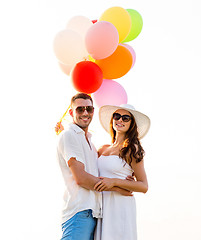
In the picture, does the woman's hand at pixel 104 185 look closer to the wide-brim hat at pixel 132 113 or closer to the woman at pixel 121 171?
the woman at pixel 121 171

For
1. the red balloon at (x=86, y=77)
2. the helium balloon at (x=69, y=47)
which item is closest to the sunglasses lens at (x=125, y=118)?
the red balloon at (x=86, y=77)

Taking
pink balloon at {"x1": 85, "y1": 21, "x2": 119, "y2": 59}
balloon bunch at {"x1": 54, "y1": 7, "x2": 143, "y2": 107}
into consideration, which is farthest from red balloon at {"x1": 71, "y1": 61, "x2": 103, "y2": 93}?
pink balloon at {"x1": 85, "y1": 21, "x2": 119, "y2": 59}

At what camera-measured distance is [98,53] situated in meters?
4.22

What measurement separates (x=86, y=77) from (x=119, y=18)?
90 cm

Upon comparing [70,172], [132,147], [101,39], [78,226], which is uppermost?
[101,39]

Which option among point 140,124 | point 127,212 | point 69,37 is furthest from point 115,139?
point 69,37

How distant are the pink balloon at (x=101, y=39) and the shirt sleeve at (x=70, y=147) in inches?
42.6

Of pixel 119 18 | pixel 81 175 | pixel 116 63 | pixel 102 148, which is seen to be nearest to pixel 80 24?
pixel 119 18

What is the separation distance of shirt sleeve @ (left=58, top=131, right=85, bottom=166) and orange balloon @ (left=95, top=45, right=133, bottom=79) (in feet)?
3.67

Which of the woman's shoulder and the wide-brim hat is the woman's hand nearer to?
the woman's shoulder

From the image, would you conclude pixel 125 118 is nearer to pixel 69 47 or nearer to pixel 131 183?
pixel 131 183

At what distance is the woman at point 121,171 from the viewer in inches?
147

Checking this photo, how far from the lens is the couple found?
351 centimetres

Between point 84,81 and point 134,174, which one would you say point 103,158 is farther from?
point 84,81
